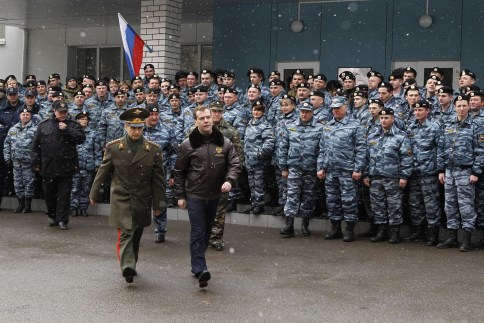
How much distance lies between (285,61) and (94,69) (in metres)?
7.21

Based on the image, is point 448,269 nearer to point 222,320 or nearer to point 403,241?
point 403,241

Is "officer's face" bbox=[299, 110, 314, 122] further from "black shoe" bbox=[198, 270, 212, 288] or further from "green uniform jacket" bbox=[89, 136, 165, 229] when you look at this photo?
"black shoe" bbox=[198, 270, 212, 288]

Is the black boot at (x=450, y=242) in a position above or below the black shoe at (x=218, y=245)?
above

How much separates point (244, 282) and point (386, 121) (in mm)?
3744

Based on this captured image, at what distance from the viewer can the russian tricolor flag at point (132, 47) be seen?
16.2 meters

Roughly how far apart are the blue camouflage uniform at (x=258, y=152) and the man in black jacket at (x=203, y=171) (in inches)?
148

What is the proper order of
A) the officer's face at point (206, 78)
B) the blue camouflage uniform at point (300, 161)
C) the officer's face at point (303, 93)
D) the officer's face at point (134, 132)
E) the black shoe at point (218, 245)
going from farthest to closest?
the officer's face at point (206, 78) < the officer's face at point (303, 93) < the blue camouflage uniform at point (300, 161) < the black shoe at point (218, 245) < the officer's face at point (134, 132)

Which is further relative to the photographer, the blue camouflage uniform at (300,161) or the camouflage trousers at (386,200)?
the blue camouflage uniform at (300,161)

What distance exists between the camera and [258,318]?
6.61 meters

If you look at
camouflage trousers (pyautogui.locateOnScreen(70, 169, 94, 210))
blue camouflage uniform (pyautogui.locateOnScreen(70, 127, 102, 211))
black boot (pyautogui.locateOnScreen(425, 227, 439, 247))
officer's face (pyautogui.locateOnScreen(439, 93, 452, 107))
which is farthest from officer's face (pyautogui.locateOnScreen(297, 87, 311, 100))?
camouflage trousers (pyautogui.locateOnScreen(70, 169, 94, 210))

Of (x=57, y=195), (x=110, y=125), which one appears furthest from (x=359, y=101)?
(x=57, y=195)

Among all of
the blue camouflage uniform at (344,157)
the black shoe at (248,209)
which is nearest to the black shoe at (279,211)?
the black shoe at (248,209)

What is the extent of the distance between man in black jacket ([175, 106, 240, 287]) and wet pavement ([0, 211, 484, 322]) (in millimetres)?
688

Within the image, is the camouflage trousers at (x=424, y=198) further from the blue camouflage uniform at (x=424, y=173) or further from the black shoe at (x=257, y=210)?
the black shoe at (x=257, y=210)
